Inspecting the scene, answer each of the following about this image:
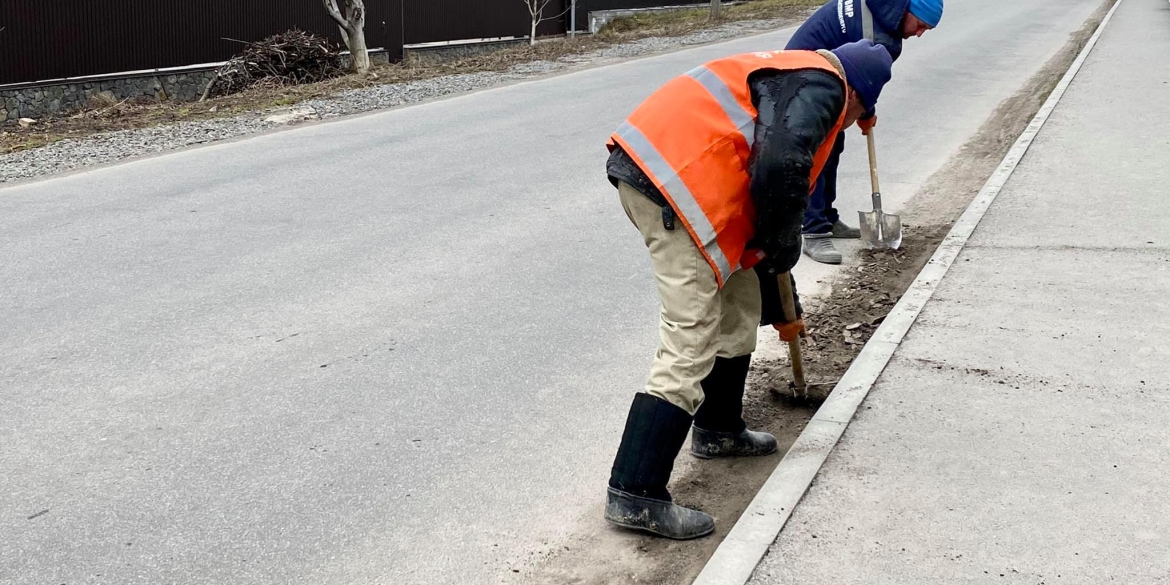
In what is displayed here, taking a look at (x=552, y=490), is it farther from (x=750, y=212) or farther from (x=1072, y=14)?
(x=1072, y=14)

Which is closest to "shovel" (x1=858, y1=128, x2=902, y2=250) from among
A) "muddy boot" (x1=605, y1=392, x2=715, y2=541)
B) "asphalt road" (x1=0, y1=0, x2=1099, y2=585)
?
"asphalt road" (x1=0, y1=0, x2=1099, y2=585)

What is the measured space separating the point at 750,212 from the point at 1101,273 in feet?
11.3

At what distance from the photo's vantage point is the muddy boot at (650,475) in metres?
3.41

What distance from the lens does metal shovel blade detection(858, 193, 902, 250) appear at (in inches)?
276

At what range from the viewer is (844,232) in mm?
7414

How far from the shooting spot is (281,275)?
6.41m

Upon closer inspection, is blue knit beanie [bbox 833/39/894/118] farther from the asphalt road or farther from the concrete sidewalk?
the asphalt road

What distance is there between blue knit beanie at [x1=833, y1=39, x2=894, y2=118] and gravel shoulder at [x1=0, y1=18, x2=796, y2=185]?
7.92m

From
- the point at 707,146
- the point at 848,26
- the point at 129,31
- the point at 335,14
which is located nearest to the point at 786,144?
the point at 707,146

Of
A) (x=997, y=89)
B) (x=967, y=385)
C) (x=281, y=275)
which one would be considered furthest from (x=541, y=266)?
(x=997, y=89)

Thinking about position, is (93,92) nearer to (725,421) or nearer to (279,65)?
(279,65)

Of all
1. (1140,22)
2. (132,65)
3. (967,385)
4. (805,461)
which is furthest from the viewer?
(1140,22)

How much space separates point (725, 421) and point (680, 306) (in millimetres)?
846

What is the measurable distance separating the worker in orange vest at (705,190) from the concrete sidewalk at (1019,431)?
1.59 ft
